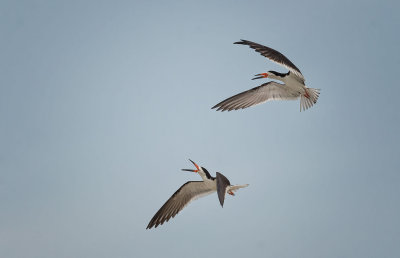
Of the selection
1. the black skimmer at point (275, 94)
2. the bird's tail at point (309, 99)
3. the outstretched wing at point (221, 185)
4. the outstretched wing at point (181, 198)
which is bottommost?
the outstretched wing at point (221, 185)

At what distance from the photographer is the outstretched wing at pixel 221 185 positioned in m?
12.4

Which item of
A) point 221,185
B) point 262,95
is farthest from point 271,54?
point 221,185

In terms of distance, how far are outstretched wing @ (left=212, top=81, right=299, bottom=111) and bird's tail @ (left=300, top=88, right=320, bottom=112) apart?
12.7 inches

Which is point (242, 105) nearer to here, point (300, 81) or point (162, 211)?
point (300, 81)

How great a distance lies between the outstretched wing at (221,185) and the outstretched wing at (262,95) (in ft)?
14.7

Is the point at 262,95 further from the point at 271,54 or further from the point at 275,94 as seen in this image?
the point at 271,54

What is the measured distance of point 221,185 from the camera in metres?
13.5

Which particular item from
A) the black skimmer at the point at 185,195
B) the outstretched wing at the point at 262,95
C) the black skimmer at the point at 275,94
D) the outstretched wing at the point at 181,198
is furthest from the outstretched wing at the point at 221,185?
the outstretched wing at the point at 262,95

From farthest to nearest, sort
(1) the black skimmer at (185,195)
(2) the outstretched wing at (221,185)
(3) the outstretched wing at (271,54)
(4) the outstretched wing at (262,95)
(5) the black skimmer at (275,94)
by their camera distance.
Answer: (4) the outstretched wing at (262,95) → (5) the black skimmer at (275,94) → (1) the black skimmer at (185,195) → (3) the outstretched wing at (271,54) → (2) the outstretched wing at (221,185)

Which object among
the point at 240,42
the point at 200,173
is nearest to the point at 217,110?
the point at 200,173

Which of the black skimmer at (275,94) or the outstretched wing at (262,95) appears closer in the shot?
the black skimmer at (275,94)

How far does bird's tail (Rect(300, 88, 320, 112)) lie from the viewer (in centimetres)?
1806

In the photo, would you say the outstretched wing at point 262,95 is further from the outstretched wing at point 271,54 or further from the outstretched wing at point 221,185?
the outstretched wing at point 221,185

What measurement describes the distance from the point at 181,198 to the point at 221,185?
3.43 metres
